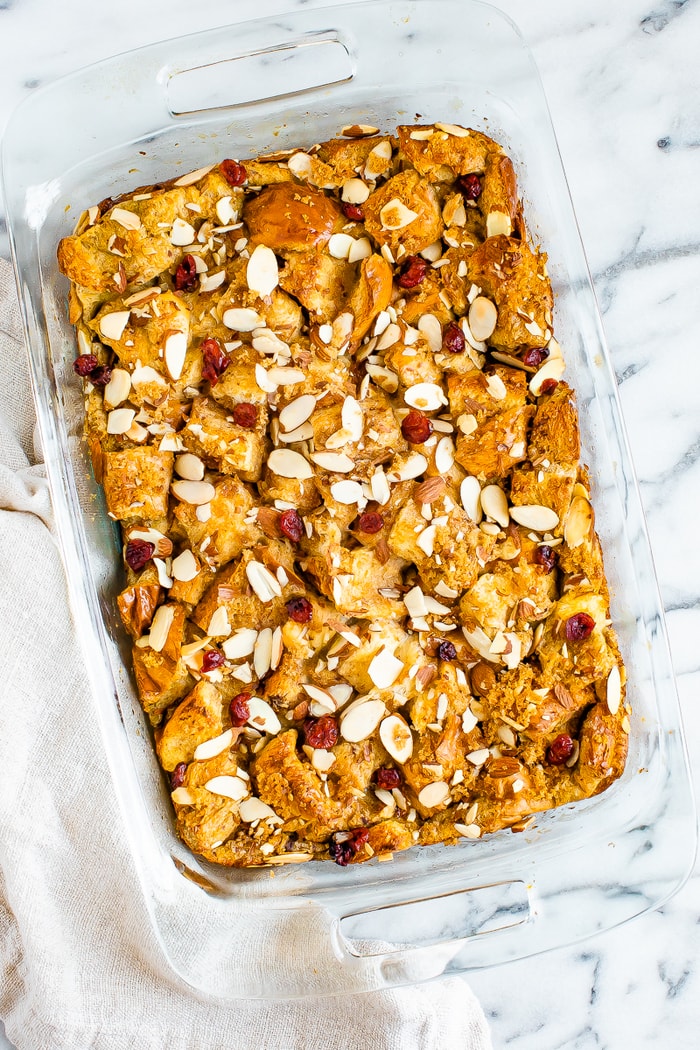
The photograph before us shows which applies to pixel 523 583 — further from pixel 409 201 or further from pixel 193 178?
pixel 193 178

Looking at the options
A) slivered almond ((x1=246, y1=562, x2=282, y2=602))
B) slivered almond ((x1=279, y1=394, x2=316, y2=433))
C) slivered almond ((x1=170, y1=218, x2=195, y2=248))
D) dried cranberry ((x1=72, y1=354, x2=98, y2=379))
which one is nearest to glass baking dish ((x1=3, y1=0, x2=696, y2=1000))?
dried cranberry ((x1=72, y1=354, x2=98, y2=379))

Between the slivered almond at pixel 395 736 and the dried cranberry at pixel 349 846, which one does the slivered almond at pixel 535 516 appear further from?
the dried cranberry at pixel 349 846

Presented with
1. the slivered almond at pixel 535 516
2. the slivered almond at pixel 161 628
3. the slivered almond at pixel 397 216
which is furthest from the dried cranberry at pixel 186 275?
the slivered almond at pixel 535 516

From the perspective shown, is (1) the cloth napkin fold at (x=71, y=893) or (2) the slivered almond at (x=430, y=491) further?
(1) the cloth napkin fold at (x=71, y=893)

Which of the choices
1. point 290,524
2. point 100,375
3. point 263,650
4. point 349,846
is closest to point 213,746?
point 263,650

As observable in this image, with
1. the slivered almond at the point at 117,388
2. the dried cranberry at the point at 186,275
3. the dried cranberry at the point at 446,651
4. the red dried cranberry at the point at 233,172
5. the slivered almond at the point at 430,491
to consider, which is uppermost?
the red dried cranberry at the point at 233,172

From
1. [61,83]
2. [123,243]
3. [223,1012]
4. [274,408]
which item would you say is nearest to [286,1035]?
[223,1012]
